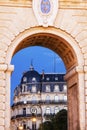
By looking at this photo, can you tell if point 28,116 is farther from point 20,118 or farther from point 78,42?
point 78,42

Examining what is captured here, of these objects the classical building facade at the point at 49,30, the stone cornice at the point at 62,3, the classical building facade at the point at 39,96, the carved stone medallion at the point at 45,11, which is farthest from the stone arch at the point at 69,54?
the classical building facade at the point at 39,96

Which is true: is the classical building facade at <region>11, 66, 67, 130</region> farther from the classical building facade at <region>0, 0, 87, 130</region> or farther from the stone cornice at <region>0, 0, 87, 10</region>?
the stone cornice at <region>0, 0, 87, 10</region>

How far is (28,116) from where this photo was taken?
7812 centimetres

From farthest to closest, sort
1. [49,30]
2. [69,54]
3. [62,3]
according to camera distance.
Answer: [69,54] → [62,3] → [49,30]

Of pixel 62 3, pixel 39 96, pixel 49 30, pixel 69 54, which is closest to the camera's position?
pixel 49 30

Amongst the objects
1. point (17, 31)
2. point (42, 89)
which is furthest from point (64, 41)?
point (42, 89)

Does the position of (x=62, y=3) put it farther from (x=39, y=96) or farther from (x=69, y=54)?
(x=39, y=96)

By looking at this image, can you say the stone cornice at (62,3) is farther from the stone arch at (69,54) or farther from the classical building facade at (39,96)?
the classical building facade at (39,96)

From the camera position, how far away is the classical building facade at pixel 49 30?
24.8 m

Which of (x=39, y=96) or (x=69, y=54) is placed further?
(x=39, y=96)

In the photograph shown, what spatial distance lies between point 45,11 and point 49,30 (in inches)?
44.5

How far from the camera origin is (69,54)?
2673cm

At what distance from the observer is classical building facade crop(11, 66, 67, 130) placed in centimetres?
7588

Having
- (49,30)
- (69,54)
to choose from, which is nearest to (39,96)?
Answer: (69,54)
